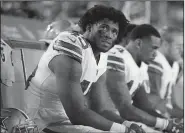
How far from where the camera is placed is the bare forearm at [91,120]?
7.66 feet

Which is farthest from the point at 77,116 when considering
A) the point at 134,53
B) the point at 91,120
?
the point at 134,53

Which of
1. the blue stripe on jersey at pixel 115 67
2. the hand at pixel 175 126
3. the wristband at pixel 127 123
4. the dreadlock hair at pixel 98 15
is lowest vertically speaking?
the hand at pixel 175 126

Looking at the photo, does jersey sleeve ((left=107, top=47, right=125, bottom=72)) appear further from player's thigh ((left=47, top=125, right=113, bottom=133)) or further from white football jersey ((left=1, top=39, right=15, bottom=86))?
white football jersey ((left=1, top=39, right=15, bottom=86))

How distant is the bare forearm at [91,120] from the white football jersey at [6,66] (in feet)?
1.48

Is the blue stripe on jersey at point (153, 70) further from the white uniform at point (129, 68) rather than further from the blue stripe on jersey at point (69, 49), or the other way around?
the blue stripe on jersey at point (69, 49)

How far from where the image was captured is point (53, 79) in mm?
2279

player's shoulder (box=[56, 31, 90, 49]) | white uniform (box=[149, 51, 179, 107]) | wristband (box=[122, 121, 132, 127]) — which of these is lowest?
wristband (box=[122, 121, 132, 127])

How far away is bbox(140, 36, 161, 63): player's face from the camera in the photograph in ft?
8.57

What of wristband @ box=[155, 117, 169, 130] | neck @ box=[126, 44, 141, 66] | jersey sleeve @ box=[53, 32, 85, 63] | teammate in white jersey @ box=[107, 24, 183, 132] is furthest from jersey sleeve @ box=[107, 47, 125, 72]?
wristband @ box=[155, 117, 169, 130]

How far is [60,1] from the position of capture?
2.49 metres

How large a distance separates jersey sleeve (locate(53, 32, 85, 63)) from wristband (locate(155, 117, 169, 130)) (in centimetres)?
73

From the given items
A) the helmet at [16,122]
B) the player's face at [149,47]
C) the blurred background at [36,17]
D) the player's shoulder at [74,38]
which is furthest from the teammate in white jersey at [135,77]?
the helmet at [16,122]

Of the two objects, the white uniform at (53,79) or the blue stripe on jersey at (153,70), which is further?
the blue stripe on jersey at (153,70)

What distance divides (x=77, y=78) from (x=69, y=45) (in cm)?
20
